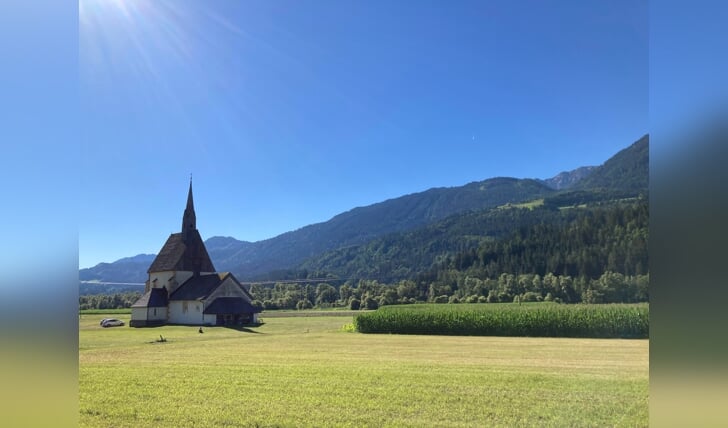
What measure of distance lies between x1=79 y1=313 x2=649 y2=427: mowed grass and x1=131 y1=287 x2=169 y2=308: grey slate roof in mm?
469

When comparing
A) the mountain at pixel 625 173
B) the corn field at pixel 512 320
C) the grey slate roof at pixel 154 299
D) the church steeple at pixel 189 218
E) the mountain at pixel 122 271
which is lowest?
the corn field at pixel 512 320

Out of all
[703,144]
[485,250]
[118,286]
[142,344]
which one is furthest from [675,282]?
[142,344]

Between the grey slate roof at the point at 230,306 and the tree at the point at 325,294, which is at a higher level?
the tree at the point at 325,294

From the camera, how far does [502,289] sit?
986cm

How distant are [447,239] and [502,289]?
6.34 feet

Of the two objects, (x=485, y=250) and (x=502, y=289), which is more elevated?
(x=485, y=250)

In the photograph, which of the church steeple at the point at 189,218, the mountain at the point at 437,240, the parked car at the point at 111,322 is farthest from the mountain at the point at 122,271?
the mountain at the point at 437,240

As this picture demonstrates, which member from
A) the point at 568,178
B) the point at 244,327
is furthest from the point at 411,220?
the point at 244,327

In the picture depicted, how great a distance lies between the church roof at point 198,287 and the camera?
345 inches

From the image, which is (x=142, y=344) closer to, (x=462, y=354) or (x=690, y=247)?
(x=462, y=354)

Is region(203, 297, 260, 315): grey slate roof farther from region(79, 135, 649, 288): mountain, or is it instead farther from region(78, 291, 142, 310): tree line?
region(78, 291, 142, 310): tree line

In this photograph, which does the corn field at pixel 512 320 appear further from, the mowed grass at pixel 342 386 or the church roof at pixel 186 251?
the church roof at pixel 186 251

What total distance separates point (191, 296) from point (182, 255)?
187 centimetres

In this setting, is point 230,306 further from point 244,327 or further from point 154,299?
point 154,299
